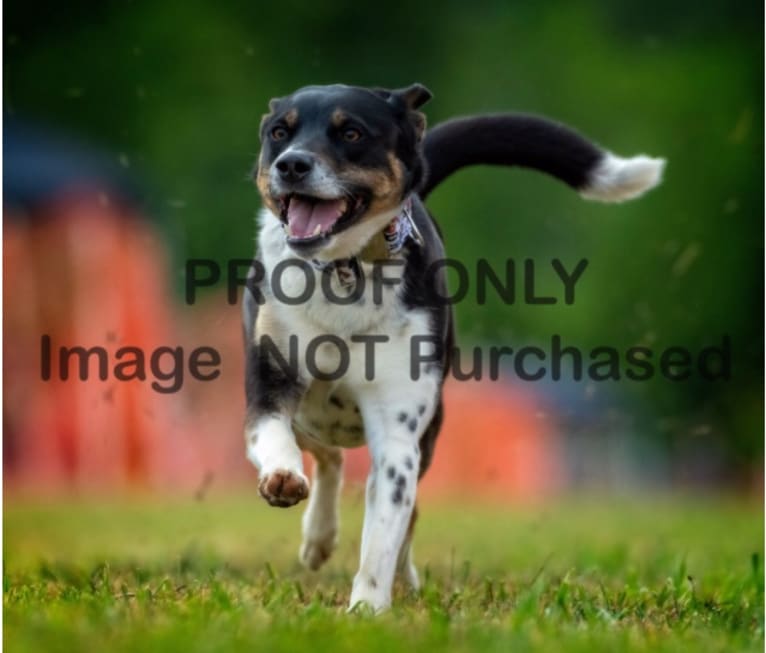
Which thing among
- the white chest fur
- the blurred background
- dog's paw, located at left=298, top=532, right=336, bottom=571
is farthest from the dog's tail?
the blurred background

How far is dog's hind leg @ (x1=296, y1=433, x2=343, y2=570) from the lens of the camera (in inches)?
243

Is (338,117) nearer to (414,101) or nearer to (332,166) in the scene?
(332,166)

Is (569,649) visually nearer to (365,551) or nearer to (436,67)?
(365,551)

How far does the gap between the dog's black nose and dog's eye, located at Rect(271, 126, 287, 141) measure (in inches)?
8.4

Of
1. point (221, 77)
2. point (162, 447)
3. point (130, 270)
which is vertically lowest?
point (162, 447)

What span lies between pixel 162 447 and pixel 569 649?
1374 centimetres

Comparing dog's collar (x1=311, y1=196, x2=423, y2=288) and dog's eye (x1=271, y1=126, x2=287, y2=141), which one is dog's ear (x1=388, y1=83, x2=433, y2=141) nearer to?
dog's collar (x1=311, y1=196, x2=423, y2=288)

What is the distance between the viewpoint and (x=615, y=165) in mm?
6297

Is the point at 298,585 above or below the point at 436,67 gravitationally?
below

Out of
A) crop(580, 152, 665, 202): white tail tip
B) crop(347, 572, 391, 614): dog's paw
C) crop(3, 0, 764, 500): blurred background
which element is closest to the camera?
crop(347, 572, 391, 614): dog's paw

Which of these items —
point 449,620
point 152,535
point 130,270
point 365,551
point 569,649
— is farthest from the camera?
point 130,270

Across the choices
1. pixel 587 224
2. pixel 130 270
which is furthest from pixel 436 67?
pixel 130 270

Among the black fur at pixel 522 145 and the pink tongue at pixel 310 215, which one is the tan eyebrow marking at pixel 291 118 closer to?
the pink tongue at pixel 310 215

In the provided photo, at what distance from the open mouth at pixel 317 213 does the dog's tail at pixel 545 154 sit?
3.52ft
